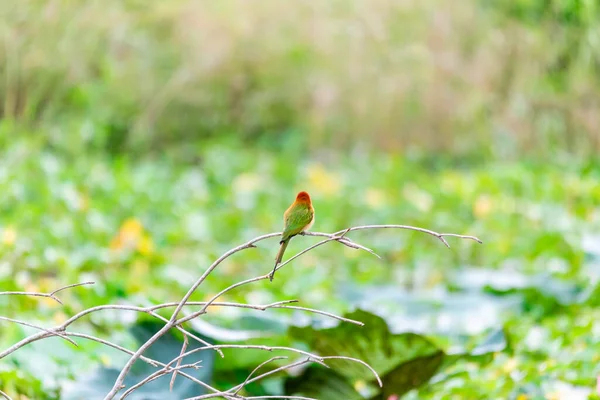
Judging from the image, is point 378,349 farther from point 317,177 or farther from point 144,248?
point 317,177

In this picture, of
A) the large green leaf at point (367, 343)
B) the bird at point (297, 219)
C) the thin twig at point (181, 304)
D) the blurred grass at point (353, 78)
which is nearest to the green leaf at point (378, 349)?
the large green leaf at point (367, 343)

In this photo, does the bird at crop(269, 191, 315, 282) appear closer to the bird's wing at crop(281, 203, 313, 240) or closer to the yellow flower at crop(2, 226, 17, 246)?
the bird's wing at crop(281, 203, 313, 240)

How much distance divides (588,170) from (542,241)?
2.48 meters

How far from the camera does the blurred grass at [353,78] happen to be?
741cm

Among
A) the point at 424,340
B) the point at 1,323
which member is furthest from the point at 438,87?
the point at 424,340

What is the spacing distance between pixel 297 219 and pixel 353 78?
655 cm

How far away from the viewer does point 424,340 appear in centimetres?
195

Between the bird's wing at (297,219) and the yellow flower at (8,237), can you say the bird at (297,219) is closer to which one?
the bird's wing at (297,219)

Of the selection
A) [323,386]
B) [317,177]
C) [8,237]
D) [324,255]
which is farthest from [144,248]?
[317,177]

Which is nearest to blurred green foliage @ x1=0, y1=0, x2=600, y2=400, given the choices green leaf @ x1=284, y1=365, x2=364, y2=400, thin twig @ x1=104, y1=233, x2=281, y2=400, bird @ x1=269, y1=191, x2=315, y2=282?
green leaf @ x1=284, y1=365, x2=364, y2=400

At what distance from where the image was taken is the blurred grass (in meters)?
7.41

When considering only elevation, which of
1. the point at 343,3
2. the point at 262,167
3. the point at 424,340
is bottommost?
the point at 424,340

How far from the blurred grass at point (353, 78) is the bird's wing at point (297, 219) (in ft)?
18.4

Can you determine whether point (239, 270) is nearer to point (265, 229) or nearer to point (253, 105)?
point (265, 229)
